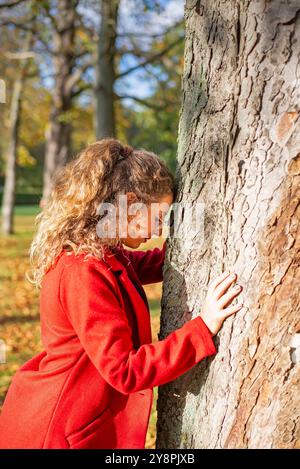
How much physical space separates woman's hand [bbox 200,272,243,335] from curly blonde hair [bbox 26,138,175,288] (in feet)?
1.49

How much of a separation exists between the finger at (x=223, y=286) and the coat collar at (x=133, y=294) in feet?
1.10

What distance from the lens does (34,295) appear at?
8297mm

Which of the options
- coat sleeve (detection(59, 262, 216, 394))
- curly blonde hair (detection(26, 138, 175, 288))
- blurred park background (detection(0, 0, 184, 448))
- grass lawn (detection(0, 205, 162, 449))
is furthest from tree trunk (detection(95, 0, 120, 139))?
coat sleeve (detection(59, 262, 216, 394))

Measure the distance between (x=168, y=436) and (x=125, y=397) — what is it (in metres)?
0.32

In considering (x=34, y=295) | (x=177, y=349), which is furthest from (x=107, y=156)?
(x=34, y=295)

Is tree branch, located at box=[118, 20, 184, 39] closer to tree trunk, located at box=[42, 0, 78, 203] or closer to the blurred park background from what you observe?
the blurred park background

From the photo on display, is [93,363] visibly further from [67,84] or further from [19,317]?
[67,84]

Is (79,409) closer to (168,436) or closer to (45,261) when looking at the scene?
(168,436)

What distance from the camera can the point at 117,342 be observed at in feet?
5.80

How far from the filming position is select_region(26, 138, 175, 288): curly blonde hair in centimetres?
201

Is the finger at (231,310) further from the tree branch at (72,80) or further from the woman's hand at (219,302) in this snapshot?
the tree branch at (72,80)

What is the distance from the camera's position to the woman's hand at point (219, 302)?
1.79m

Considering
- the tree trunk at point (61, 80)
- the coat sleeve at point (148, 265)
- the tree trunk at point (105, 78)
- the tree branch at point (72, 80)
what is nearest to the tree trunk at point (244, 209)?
the coat sleeve at point (148, 265)
